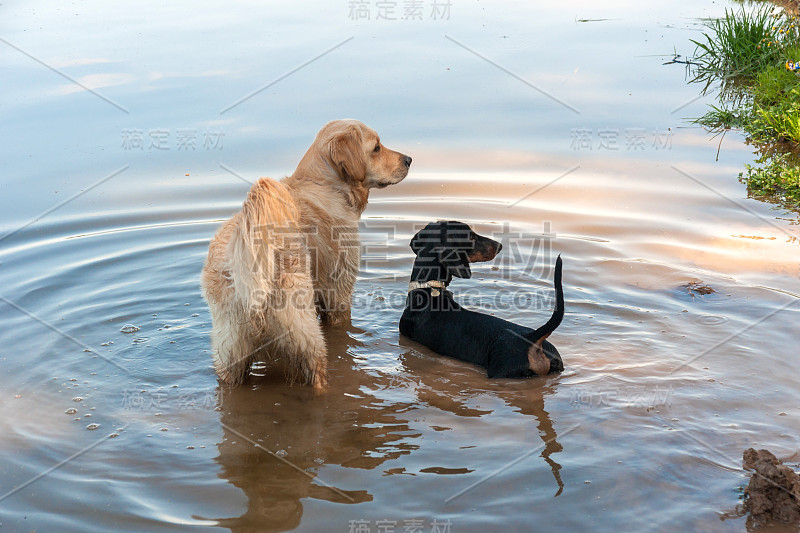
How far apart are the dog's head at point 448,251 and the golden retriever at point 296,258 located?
554 millimetres

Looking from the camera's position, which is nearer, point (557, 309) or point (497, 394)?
point (557, 309)

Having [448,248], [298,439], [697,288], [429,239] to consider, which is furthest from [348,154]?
[697,288]

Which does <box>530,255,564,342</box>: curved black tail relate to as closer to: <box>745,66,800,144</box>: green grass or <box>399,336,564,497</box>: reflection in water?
<box>399,336,564,497</box>: reflection in water

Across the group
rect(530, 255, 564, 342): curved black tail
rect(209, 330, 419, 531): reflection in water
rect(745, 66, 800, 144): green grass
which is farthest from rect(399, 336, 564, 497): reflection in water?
rect(745, 66, 800, 144): green grass

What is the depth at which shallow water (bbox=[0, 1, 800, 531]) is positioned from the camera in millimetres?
4223

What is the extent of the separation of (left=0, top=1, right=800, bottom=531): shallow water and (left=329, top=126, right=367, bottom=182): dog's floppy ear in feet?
4.39

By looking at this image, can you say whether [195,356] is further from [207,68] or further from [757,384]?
[207,68]

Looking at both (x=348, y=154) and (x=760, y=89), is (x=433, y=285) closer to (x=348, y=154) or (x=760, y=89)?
(x=348, y=154)

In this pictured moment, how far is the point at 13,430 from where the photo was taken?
486 cm

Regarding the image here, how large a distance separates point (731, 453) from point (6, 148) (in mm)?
8866

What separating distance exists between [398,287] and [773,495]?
12.9 feet

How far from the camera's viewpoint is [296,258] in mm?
5012

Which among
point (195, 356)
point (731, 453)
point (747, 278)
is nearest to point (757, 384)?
point (731, 453)

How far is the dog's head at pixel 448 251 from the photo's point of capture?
19.6 feet
